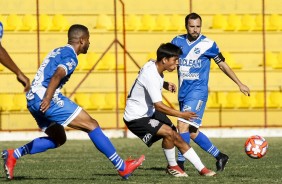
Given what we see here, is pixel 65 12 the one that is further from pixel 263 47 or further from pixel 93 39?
pixel 263 47

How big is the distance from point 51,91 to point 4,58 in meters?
1.02

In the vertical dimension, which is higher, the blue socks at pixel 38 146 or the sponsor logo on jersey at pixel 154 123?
the sponsor logo on jersey at pixel 154 123

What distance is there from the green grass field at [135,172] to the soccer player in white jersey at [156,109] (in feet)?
0.88

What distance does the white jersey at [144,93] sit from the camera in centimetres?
1200

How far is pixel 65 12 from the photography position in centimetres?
2500

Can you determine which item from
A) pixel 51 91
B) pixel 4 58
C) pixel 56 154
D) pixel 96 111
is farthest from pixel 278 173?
pixel 96 111

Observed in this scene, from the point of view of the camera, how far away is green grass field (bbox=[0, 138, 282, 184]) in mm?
11719

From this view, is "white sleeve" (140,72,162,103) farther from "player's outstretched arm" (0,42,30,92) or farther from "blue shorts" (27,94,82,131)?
"player's outstretched arm" (0,42,30,92)

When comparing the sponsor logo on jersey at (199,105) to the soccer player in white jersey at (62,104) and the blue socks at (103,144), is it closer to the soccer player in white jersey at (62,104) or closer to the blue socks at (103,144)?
the soccer player in white jersey at (62,104)

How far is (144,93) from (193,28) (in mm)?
1989

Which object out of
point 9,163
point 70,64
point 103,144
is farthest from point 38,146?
point 70,64

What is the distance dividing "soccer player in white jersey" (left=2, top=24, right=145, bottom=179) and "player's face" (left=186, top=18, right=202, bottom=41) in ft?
7.50

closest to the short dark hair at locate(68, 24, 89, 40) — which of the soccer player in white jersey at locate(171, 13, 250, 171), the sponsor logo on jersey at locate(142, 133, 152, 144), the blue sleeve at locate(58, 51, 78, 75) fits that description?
the blue sleeve at locate(58, 51, 78, 75)

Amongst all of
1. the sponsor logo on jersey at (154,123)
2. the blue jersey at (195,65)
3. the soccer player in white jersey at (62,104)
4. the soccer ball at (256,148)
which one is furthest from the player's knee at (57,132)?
the soccer ball at (256,148)
